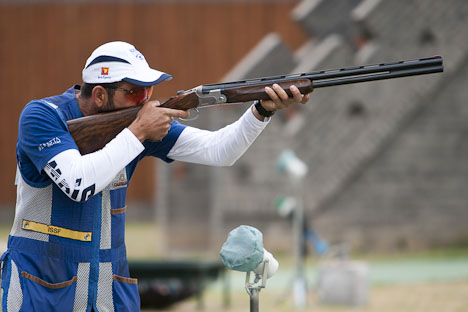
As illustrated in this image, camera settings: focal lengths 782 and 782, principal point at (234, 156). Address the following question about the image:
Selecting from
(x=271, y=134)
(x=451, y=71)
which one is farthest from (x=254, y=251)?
(x=451, y=71)

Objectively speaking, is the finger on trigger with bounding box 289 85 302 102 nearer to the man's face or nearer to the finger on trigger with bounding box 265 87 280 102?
the finger on trigger with bounding box 265 87 280 102

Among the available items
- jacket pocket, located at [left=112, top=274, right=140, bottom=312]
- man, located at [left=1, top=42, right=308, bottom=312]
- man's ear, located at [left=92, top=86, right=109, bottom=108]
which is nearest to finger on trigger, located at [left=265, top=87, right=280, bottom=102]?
man, located at [left=1, top=42, right=308, bottom=312]

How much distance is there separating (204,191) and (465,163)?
450 cm

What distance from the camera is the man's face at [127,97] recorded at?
3574mm

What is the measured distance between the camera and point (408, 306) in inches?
353

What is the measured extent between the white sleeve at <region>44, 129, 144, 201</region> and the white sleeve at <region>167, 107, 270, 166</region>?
604 millimetres

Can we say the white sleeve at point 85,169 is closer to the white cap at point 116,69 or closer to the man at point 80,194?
the man at point 80,194

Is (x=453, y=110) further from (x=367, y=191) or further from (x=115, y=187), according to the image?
(x=115, y=187)

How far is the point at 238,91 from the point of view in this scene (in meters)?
3.75

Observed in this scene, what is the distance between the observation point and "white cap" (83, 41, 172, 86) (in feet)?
11.4

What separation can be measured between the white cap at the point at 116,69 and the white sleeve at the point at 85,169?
334 millimetres

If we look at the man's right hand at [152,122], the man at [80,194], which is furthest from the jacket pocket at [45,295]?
the man's right hand at [152,122]

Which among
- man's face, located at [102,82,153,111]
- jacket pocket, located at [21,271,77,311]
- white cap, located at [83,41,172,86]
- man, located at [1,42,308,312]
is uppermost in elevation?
white cap, located at [83,41,172,86]

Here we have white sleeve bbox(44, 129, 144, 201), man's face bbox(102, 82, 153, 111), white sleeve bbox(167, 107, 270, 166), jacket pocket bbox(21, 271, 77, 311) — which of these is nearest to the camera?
white sleeve bbox(44, 129, 144, 201)
